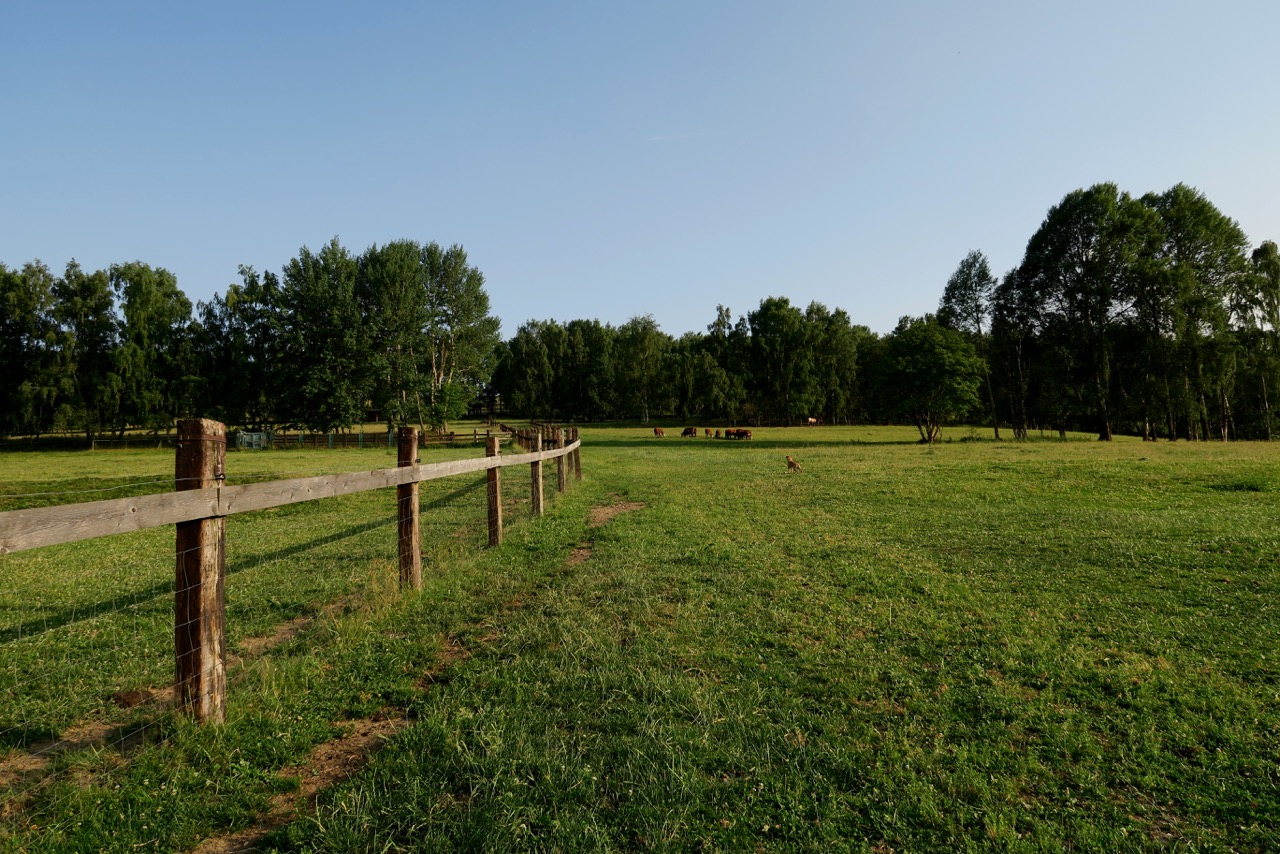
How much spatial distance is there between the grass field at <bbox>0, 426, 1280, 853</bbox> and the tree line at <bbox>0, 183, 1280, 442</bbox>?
1635 inches

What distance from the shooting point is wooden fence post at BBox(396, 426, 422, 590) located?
22.5 feet

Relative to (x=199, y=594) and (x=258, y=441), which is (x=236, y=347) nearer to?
(x=258, y=441)

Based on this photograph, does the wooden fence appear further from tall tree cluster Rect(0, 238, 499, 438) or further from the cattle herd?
tall tree cluster Rect(0, 238, 499, 438)

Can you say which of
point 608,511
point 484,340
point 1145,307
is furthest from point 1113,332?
point 484,340

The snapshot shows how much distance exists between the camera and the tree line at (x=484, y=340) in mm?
42344

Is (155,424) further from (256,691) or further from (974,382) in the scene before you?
(974,382)

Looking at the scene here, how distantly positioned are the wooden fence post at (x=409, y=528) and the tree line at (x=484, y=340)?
4405 centimetres

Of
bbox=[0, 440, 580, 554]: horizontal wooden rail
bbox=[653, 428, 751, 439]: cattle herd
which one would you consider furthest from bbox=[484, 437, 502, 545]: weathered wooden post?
bbox=[653, 428, 751, 439]: cattle herd

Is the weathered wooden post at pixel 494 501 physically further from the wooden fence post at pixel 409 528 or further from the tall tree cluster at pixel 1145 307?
the tall tree cluster at pixel 1145 307

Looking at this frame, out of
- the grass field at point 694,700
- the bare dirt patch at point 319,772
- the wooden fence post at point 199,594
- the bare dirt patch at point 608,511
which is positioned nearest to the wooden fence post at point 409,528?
the grass field at point 694,700

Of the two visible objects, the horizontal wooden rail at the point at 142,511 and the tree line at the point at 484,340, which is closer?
the horizontal wooden rail at the point at 142,511

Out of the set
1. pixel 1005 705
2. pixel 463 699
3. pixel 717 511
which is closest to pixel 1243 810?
pixel 1005 705

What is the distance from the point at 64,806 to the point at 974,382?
165ft

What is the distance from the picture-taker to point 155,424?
50.9 metres
